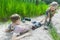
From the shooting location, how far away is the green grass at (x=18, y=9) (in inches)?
264

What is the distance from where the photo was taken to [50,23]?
5.90 meters

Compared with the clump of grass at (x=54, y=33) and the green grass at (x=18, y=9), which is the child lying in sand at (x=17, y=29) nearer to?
the clump of grass at (x=54, y=33)

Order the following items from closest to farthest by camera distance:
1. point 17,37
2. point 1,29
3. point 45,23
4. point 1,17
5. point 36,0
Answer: point 17,37 < point 1,29 < point 45,23 < point 1,17 < point 36,0

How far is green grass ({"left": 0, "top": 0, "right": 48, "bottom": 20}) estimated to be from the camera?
6.71 metres

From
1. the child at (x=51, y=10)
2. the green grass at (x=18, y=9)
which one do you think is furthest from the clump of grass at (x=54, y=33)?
the green grass at (x=18, y=9)

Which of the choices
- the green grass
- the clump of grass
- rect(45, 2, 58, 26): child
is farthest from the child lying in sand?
the green grass

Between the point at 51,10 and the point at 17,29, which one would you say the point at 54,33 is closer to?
the point at 51,10

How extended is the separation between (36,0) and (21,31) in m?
3.59

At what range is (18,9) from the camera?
6895 mm

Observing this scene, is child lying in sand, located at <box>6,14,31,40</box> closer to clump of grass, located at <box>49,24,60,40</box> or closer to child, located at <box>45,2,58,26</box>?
clump of grass, located at <box>49,24,60,40</box>

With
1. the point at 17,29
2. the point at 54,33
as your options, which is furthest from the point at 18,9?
the point at 17,29

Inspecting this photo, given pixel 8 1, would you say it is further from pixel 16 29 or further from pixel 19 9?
pixel 16 29

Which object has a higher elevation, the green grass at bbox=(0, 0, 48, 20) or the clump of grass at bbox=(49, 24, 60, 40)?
the green grass at bbox=(0, 0, 48, 20)

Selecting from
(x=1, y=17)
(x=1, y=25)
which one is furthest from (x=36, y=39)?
(x=1, y=17)
